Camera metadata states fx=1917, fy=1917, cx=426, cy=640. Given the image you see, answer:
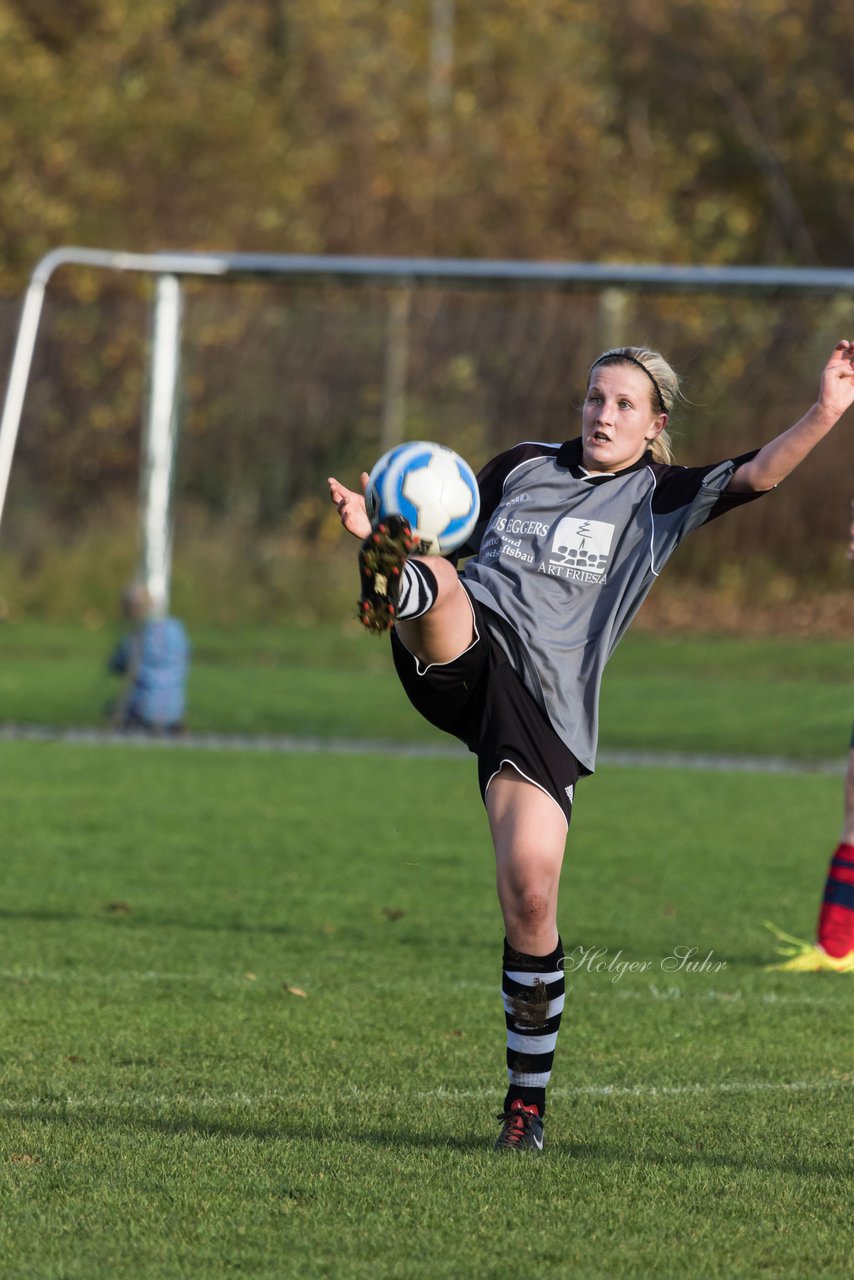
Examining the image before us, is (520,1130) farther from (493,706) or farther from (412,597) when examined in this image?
(412,597)

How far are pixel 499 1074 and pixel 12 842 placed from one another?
4.72 meters

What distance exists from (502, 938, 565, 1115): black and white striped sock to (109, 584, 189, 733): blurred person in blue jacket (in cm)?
935

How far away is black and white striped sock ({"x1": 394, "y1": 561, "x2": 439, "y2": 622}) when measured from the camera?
13.4 ft

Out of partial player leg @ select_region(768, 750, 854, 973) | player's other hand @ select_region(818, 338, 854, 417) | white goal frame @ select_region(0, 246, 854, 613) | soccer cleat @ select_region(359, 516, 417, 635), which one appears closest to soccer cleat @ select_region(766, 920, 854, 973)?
partial player leg @ select_region(768, 750, 854, 973)

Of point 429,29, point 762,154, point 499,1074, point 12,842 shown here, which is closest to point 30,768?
point 12,842

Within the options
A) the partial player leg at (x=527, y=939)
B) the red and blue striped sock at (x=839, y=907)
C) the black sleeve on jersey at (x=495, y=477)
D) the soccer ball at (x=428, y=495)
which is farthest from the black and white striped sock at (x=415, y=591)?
the red and blue striped sock at (x=839, y=907)

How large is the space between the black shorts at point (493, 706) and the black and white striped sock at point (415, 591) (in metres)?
0.26

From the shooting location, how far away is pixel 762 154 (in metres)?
29.4

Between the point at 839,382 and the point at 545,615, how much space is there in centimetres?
91

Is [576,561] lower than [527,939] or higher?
higher

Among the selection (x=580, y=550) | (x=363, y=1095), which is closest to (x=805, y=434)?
(x=580, y=550)

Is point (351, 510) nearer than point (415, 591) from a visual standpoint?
No

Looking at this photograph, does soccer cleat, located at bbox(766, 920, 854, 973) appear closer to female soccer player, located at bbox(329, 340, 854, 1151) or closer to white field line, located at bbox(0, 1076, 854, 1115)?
white field line, located at bbox(0, 1076, 854, 1115)

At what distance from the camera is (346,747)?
14.3 meters
